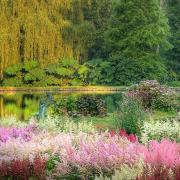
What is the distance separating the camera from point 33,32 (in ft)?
126

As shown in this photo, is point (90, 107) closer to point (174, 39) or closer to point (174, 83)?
point (174, 83)

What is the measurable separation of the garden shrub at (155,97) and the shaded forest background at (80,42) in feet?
67.0

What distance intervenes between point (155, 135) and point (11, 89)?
30.3 meters

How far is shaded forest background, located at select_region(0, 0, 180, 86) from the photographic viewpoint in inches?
1521

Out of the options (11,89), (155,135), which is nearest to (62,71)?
(11,89)

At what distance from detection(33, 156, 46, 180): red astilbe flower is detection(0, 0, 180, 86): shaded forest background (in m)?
32.4

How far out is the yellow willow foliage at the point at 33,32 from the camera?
38.1 meters

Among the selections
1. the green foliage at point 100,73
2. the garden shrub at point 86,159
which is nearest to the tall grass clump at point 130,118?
the garden shrub at point 86,159

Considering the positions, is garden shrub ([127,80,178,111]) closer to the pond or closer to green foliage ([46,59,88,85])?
the pond

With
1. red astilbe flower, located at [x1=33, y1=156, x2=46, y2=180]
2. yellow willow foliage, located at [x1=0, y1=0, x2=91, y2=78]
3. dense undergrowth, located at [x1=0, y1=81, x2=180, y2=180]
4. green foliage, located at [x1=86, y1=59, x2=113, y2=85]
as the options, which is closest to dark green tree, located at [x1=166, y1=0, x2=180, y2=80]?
green foliage, located at [x1=86, y1=59, x2=113, y2=85]

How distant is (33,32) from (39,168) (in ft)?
110

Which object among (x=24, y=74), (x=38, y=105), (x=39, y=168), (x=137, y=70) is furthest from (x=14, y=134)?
(x=137, y=70)

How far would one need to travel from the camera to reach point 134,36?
Result: 135 feet

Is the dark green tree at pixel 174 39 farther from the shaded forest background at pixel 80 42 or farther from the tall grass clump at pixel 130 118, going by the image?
the tall grass clump at pixel 130 118
